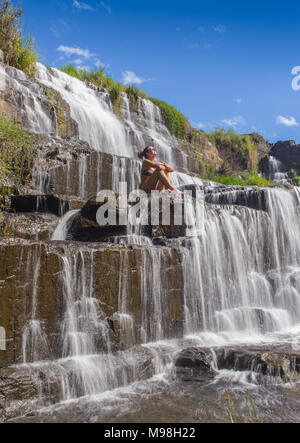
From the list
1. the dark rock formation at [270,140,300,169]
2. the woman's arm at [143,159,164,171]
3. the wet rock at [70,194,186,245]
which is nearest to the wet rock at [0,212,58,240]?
the wet rock at [70,194,186,245]

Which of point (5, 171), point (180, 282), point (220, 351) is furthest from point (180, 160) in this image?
point (220, 351)

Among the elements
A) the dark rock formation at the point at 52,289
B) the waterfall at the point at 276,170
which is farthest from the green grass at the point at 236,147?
the dark rock formation at the point at 52,289

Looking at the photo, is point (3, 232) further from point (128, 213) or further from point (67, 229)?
point (128, 213)

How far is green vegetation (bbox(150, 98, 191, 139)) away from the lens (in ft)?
64.6

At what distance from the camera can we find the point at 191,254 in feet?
21.2

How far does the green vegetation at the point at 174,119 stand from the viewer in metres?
19.7

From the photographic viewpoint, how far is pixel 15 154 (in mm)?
8383

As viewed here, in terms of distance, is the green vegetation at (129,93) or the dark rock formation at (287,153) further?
the dark rock formation at (287,153)

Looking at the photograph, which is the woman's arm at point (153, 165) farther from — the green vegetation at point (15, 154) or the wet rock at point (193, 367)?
the wet rock at point (193, 367)

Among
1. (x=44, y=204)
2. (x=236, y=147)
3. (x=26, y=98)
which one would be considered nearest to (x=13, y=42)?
(x=26, y=98)

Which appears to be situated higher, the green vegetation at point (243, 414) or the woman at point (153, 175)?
the woman at point (153, 175)

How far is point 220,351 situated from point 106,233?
2.98 m

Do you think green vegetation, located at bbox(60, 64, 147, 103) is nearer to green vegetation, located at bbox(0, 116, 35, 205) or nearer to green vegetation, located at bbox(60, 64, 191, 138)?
green vegetation, located at bbox(60, 64, 191, 138)

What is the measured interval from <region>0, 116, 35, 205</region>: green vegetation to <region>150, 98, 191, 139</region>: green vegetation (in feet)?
40.0
